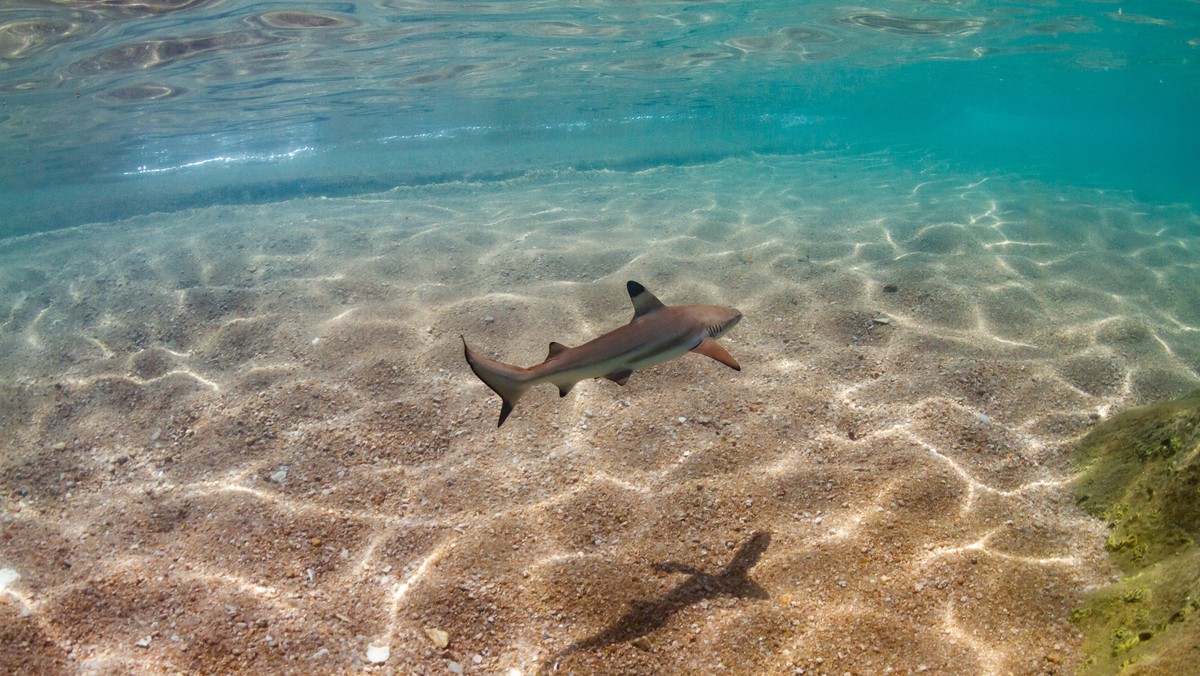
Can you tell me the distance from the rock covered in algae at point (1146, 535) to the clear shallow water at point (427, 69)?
17.4m

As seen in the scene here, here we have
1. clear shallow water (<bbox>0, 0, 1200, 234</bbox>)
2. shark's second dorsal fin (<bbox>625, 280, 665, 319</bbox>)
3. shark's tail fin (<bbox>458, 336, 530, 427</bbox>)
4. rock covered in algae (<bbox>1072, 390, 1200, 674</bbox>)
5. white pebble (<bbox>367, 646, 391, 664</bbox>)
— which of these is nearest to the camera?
rock covered in algae (<bbox>1072, 390, 1200, 674</bbox>)

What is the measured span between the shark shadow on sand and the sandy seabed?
2cm

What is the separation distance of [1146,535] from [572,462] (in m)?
3.38

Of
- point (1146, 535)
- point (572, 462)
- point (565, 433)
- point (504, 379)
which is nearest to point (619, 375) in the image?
point (504, 379)

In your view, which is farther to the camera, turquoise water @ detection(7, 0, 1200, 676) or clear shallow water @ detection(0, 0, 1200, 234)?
clear shallow water @ detection(0, 0, 1200, 234)

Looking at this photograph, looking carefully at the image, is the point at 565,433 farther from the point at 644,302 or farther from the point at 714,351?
the point at 714,351

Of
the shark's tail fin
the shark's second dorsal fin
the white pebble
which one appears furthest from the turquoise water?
the shark's second dorsal fin

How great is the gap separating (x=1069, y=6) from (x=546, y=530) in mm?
28217

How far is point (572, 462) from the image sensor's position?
4.27m

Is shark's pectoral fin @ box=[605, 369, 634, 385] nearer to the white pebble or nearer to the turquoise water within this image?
the turquoise water

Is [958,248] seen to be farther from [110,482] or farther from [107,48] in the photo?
[107,48]

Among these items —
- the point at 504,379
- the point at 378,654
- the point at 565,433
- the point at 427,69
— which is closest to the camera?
the point at 504,379

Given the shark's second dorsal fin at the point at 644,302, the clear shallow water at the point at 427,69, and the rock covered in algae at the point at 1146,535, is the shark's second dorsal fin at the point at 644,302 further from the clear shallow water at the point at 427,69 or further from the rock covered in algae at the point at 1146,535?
the clear shallow water at the point at 427,69

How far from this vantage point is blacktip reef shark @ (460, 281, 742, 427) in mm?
2795
